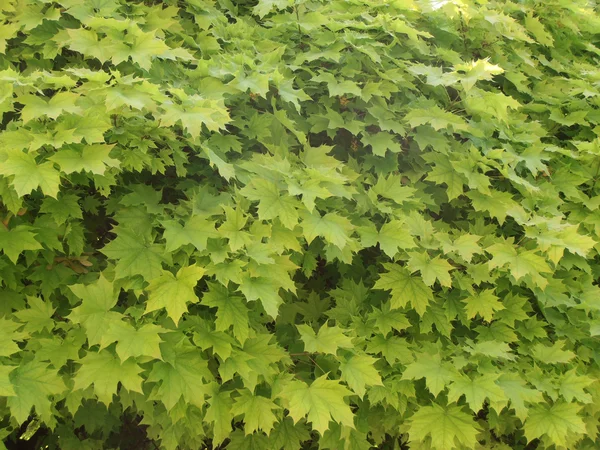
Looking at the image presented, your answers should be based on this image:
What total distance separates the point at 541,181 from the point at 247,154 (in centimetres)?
193

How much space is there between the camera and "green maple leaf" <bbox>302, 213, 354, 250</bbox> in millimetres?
2168

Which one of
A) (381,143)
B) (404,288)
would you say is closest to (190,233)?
(404,288)

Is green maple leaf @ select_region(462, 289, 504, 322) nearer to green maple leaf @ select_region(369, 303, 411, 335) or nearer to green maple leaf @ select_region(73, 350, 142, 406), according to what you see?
green maple leaf @ select_region(369, 303, 411, 335)

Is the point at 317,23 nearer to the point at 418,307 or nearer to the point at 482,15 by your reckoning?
the point at 482,15

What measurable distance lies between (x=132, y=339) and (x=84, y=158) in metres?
0.75

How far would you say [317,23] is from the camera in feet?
9.80

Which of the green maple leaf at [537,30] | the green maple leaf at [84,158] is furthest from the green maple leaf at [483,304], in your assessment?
the green maple leaf at [537,30]

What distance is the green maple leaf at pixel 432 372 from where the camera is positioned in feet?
7.66

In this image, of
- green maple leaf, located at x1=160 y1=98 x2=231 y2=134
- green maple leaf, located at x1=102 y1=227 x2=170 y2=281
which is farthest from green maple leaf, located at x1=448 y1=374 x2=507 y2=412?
green maple leaf, located at x1=160 y1=98 x2=231 y2=134

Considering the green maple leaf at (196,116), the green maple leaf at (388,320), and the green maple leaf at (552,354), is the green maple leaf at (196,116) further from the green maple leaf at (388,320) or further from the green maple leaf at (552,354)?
the green maple leaf at (552,354)

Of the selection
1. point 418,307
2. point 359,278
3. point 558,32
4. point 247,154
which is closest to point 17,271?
point 247,154

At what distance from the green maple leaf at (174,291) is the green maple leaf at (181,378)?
0.68 feet

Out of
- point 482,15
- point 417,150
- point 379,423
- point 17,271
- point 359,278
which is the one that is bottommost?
point 379,423

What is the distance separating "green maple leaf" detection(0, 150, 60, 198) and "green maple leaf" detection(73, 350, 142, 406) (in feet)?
2.17
